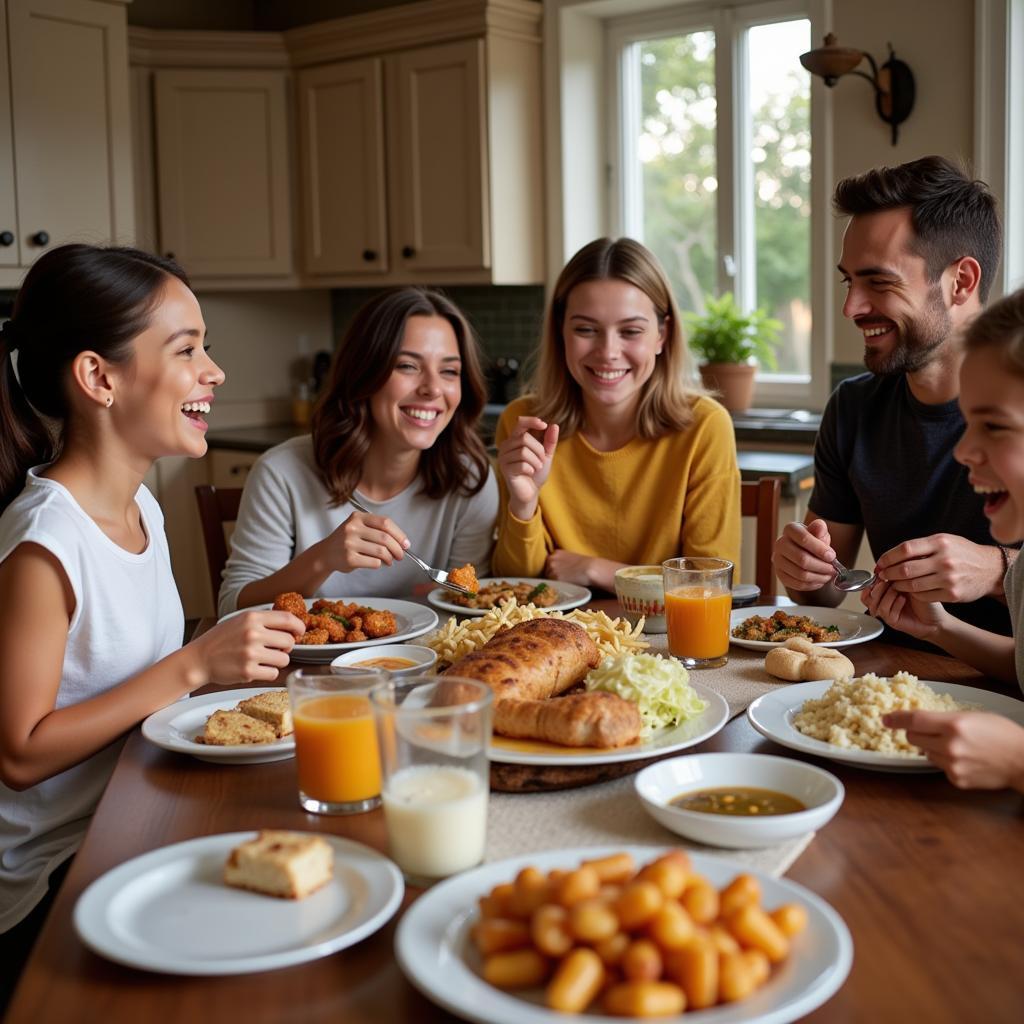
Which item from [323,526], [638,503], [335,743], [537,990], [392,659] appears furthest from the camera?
[638,503]

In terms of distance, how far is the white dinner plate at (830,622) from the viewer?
1.95 m

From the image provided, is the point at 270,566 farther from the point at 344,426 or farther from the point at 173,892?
the point at 173,892

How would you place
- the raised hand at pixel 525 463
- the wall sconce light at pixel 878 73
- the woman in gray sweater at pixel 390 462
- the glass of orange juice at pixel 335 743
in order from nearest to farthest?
the glass of orange juice at pixel 335 743, the raised hand at pixel 525 463, the woman in gray sweater at pixel 390 462, the wall sconce light at pixel 878 73

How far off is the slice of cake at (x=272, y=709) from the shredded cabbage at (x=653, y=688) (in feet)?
1.30

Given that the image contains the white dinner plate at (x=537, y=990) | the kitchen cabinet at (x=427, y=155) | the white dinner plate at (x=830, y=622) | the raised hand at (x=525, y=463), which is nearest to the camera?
the white dinner plate at (x=537, y=990)

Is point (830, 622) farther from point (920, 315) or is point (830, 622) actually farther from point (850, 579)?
point (920, 315)

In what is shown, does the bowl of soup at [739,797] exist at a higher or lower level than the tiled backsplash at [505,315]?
lower

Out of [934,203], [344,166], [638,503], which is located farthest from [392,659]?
[344,166]

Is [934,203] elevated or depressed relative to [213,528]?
elevated

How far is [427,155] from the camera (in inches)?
194

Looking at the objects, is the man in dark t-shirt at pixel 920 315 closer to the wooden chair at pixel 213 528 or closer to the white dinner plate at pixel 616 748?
the white dinner plate at pixel 616 748

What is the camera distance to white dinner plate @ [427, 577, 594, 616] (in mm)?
2217

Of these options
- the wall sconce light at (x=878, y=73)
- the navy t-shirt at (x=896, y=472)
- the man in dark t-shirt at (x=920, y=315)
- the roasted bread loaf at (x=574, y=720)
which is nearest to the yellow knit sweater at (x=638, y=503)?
the navy t-shirt at (x=896, y=472)

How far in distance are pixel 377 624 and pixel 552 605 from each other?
384 mm
